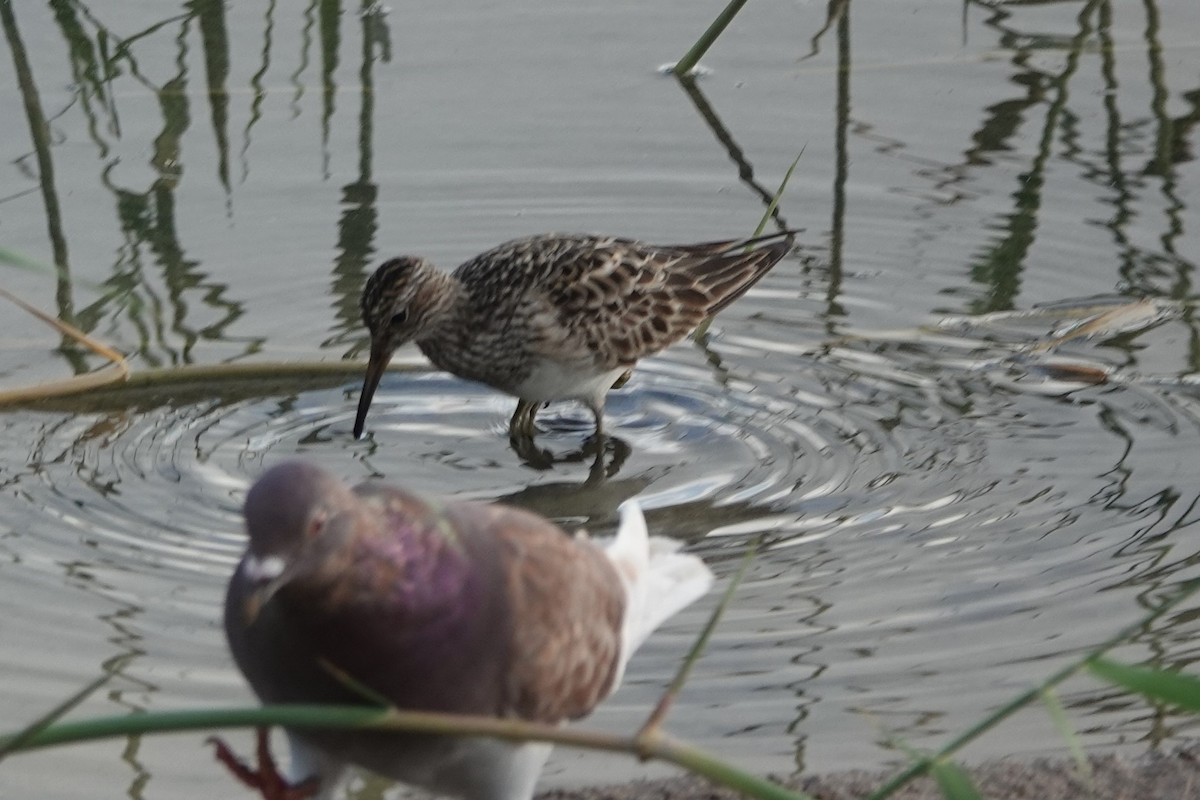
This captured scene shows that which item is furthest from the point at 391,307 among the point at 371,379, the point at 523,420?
the point at 523,420

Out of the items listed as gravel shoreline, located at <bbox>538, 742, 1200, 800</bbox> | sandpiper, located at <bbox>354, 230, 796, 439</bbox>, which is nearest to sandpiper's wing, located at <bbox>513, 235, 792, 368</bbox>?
sandpiper, located at <bbox>354, 230, 796, 439</bbox>

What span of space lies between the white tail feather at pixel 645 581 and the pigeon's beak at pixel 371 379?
6.55ft

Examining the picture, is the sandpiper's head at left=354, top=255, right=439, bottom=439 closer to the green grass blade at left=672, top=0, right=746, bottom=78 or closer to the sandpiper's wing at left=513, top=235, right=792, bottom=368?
the sandpiper's wing at left=513, top=235, right=792, bottom=368

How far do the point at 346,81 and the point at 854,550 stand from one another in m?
4.00

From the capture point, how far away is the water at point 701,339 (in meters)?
4.91

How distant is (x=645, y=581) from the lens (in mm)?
4254

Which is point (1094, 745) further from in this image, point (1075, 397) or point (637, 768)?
Answer: point (1075, 397)

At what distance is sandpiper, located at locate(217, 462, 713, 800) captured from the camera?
10.3 feet

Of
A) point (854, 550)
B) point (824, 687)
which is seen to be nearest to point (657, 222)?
point (854, 550)

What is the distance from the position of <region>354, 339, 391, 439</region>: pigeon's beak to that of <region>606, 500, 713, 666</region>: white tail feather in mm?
1998

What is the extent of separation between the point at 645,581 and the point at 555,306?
9.74 feet

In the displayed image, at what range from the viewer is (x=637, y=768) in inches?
177

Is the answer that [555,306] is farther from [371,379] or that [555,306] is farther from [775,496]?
[775,496]

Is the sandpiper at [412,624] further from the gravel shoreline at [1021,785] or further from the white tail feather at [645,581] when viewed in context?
the gravel shoreline at [1021,785]
